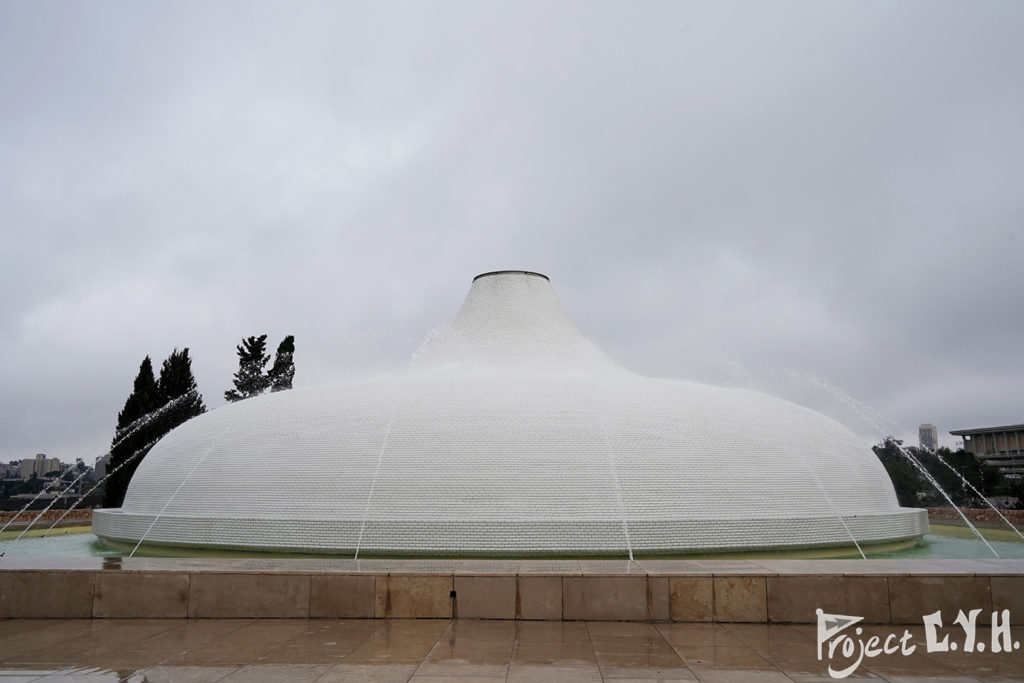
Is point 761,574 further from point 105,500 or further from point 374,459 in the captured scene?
point 105,500

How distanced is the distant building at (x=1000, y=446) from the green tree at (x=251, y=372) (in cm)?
5044

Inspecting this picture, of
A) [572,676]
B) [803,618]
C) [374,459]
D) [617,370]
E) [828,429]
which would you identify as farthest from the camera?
[617,370]

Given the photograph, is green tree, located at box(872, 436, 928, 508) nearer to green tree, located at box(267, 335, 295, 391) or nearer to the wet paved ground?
the wet paved ground

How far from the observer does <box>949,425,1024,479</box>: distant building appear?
167 feet

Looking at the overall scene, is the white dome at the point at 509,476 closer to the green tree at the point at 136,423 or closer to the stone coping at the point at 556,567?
the stone coping at the point at 556,567

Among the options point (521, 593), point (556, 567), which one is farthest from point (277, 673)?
point (556, 567)

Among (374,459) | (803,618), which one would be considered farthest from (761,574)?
(374,459)

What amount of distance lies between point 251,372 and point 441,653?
44.4 m

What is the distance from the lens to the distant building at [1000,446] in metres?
51.0

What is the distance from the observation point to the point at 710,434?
14469 millimetres

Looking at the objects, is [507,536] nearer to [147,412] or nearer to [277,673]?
[277,673]

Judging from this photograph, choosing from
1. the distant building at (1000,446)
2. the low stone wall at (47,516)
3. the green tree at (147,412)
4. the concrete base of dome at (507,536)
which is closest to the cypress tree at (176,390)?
the green tree at (147,412)

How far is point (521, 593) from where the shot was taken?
7.41 metres

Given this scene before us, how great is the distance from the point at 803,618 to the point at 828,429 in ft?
34.8
